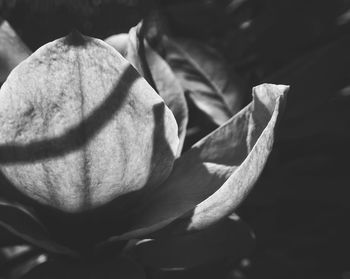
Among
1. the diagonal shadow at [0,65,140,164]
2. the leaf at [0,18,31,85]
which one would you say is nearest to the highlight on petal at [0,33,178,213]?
the diagonal shadow at [0,65,140,164]

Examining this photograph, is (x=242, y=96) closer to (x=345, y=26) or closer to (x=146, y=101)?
(x=345, y=26)

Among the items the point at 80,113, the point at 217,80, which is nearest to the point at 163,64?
the point at 217,80

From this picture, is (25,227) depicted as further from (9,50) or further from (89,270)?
(9,50)

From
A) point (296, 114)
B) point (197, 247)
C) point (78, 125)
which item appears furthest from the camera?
point (296, 114)

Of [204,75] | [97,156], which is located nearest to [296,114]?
[204,75]

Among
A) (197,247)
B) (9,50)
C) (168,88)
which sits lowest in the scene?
(197,247)

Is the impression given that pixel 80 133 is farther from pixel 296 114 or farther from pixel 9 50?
pixel 296 114

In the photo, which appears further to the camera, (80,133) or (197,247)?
(197,247)

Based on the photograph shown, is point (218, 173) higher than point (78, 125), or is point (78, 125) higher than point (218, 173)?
point (78, 125)

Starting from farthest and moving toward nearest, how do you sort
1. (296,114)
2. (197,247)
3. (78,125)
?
(296,114) < (197,247) < (78,125)
